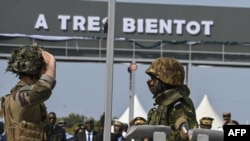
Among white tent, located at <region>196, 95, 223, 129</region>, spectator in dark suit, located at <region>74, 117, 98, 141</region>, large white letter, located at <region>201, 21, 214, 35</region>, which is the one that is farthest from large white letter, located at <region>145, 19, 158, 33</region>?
spectator in dark suit, located at <region>74, 117, 98, 141</region>

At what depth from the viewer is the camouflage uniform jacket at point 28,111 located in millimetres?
4535

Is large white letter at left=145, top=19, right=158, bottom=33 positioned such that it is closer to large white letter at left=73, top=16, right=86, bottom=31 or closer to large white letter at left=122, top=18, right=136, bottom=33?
large white letter at left=122, top=18, right=136, bottom=33

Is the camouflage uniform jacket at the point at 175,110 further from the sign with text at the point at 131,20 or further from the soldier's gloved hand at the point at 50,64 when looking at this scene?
the sign with text at the point at 131,20

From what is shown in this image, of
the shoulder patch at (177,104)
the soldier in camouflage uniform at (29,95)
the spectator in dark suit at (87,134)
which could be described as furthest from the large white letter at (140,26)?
the soldier in camouflage uniform at (29,95)

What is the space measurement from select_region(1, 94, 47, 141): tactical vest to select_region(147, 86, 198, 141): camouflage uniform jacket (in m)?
0.92

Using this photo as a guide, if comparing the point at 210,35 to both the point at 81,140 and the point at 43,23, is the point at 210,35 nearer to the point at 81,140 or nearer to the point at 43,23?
the point at 43,23

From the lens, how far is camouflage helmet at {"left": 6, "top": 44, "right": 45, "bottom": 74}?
4.68m

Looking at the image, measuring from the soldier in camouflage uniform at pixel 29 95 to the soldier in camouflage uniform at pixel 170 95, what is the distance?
93 centimetres

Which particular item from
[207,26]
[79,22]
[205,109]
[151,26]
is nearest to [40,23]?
[79,22]

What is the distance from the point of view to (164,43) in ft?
58.4

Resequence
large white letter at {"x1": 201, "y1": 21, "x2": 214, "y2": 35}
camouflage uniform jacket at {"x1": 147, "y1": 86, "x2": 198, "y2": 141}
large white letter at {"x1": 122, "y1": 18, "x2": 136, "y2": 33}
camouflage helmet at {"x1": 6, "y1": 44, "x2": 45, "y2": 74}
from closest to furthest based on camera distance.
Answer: camouflage helmet at {"x1": 6, "y1": 44, "x2": 45, "y2": 74} < camouflage uniform jacket at {"x1": 147, "y1": 86, "x2": 198, "y2": 141} < large white letter at {"x1": 122, "y1": 18, "x2": 136, "y2": 33} < large white letter at {"x1": 201, "y1": 21, "x2": 214, "y2": 35}

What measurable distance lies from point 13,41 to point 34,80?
12.1 m

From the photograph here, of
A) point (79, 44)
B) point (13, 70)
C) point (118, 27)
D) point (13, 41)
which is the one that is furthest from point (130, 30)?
point (13, 70)

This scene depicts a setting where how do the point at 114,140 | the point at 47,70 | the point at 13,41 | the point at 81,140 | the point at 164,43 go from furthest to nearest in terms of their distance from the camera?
the point at 164,43 → the point at 13,41 → the point at 81,140 → the point at 114,140 → the point at 47,70
